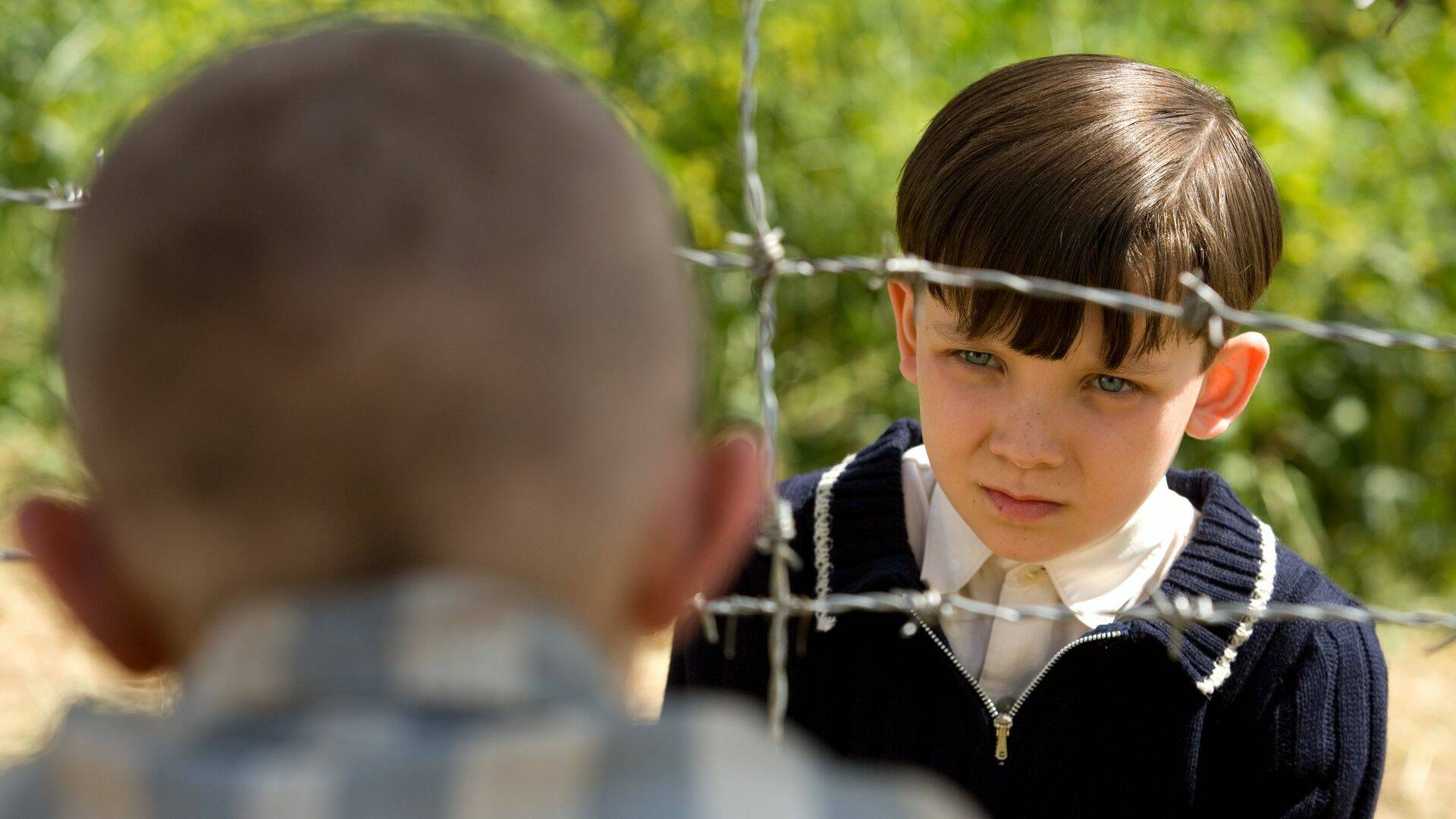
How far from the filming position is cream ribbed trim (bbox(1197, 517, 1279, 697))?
4.22 ft

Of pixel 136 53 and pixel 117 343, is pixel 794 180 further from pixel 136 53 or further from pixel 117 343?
pixel 117 343

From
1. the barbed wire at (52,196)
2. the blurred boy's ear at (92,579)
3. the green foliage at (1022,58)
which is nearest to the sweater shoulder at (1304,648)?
the blurred boy's ear at (92,579)

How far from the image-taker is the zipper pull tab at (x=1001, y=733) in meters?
1.31

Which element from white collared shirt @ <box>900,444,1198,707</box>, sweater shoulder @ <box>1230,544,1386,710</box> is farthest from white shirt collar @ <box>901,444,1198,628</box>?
sweater shoulder @ <box>1230,544,1386,710</box>

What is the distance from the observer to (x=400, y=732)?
0.56 metres

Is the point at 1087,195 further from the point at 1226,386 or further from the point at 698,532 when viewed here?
the point at 698,532

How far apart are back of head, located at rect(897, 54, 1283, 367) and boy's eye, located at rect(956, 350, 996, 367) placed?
3 cm

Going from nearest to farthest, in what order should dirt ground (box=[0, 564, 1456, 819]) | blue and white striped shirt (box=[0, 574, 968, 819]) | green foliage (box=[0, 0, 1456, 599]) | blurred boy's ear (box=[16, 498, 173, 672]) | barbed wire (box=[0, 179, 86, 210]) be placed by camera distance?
blue and white striped shirt (box=[0, 574, 968, 819]) < blurred boy's ear (box=[16, 498, 173, 672]) < barbed wire (box=[0, 179, 86, 210]) < dirt ground (box=[0, 564, 1456, 819]) < green foliage (box=[0, 0, 1456, 599])

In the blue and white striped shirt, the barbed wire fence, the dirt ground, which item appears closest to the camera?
the blue and white striped shirt

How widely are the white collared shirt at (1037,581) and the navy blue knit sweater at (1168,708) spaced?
3cm

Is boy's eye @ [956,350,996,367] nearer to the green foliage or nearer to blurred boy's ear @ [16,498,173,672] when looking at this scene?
blurred boy's ear @ [16,498,173,672]

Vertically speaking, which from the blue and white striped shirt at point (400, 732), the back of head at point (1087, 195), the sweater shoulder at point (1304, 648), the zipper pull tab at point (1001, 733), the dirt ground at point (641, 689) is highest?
the back of head at point (1087, 195)

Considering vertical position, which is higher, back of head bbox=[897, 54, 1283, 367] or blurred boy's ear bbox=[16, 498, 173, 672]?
back of head bbox=[897, 54, 1283, 367]

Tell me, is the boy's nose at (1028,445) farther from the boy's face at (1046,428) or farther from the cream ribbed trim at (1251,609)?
the cream ribbed trim at (1251,609)
